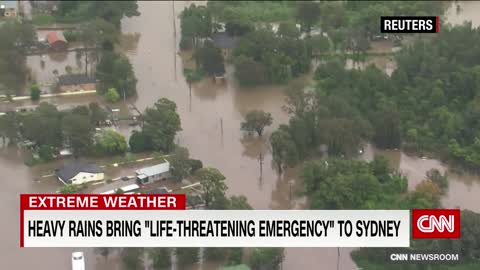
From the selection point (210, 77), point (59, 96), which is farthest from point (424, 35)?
point (59, 96)

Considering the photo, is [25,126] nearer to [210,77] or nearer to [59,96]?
[59,96]

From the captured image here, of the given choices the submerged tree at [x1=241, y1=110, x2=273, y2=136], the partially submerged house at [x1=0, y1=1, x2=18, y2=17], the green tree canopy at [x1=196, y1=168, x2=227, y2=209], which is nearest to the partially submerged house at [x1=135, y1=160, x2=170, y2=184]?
the green tree canopy at [x1=196, y1=168, x2=227, y2=209]

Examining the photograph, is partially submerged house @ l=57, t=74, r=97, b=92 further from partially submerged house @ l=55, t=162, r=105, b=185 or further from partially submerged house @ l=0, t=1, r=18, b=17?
partially submerged house @ l=0, t=1, r=18, b=17

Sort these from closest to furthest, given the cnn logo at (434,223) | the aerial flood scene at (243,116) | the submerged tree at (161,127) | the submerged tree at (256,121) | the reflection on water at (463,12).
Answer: the cnn logo at (434,223), the aerial flood scene at (243,116), the submerged tree at (161,127), the submerged tree at (256,121), the reflection on water at (463,12)

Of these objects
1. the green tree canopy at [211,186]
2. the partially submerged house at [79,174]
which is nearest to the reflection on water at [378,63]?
the green tree canopy at [211,186]

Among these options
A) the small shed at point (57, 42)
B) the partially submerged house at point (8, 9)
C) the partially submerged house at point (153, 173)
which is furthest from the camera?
the partially submerged house at point (8, 9)

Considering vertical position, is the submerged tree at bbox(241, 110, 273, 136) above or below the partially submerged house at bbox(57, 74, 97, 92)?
below

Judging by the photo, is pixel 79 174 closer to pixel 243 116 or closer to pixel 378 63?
pixel 243 116

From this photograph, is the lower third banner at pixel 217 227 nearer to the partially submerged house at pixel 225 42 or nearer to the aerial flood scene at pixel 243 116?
the aerial flood scene at pixel 243 116
